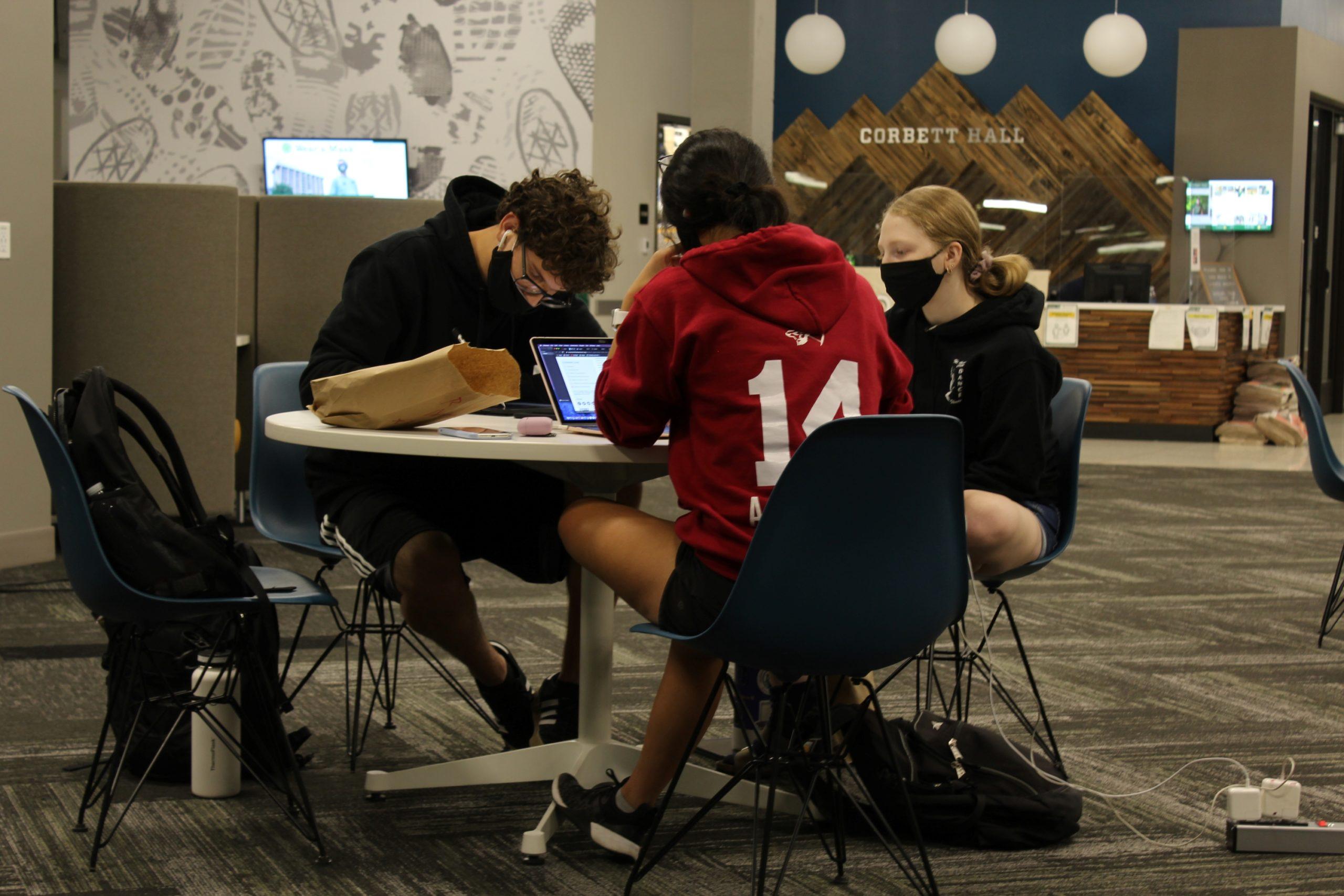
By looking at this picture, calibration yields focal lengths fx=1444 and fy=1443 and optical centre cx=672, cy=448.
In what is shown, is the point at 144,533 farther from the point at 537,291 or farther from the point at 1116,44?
the point at 1116,44

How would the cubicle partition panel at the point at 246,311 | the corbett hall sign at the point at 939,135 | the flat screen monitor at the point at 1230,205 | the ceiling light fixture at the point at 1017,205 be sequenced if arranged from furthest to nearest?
the corbett hall sign at the point at 939,135
the ceiling light fixture at the point at 1017,205
the flat screen monitor at the point at 1230,205
the cubicle partition panel at the point at 246,311

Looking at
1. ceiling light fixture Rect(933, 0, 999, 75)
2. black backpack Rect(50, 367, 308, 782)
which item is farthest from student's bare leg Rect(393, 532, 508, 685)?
ceiling light fixture Rect(933, 0, 999, 75)

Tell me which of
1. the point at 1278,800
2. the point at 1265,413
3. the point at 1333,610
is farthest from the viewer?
the point at 1265,413

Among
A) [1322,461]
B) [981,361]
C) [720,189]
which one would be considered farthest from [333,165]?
[720,189]

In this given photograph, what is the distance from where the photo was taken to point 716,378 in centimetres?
202

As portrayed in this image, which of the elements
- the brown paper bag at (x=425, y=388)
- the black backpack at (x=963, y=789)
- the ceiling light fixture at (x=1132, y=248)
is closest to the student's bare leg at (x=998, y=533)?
the black backpack at (x=963, y=789)

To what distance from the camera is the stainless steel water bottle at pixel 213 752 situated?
8.33 feet

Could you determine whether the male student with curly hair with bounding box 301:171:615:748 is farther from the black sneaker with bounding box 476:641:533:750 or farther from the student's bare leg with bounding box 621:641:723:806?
the student's bare leg with bounding box 621:641:723:806

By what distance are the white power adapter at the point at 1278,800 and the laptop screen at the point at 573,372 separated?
1.27m

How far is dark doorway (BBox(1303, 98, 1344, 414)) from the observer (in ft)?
38.4

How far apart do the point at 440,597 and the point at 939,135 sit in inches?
410

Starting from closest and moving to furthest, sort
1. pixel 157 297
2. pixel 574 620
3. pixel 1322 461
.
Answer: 1. pixel 574 620
2. pixel 1322 461
3. pixel 157 297

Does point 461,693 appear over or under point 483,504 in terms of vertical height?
under

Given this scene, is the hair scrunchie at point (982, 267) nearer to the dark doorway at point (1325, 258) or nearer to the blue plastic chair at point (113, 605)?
the blue plastic chair at point (113, 605)
